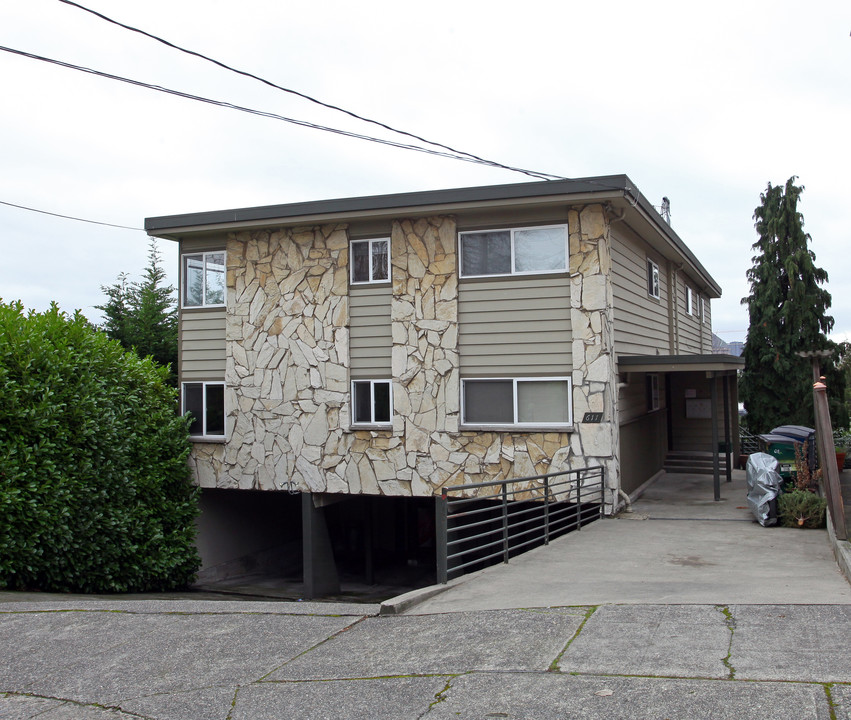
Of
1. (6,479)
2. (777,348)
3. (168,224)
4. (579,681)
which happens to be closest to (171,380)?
(168,224)

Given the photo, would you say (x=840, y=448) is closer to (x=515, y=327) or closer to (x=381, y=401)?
(x=515, y=327)

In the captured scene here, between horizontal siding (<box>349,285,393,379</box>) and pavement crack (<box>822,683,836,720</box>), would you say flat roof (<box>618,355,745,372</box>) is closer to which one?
horizontal siding (<box>349,285,393,379</box>)

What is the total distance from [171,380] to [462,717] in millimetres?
20537

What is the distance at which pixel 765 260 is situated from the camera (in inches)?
907

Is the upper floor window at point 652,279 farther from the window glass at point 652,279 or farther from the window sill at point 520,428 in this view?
the window sill at point 520,428

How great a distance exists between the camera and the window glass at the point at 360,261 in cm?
1505

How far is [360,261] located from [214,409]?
440 cm

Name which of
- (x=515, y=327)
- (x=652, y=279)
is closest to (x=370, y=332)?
(x=515, y=327)

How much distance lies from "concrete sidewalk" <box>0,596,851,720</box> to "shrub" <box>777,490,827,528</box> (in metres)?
5.41

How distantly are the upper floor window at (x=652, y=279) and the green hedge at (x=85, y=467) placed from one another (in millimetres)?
10038

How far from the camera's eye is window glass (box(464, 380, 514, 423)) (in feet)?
46.3

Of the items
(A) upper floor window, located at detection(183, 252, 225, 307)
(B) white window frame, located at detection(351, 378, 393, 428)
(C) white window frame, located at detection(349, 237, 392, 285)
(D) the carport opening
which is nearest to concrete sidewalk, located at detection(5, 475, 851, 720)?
(B) white window frame, located at detection(351, 378, 393, 428)

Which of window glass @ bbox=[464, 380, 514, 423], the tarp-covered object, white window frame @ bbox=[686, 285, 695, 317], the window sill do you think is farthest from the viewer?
white window frame @ bbox=[686, 285, 695, 317]

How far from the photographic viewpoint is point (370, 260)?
15000mm
